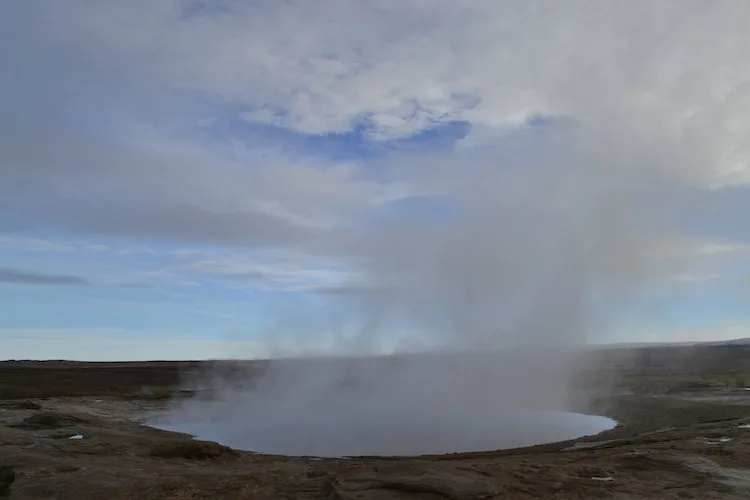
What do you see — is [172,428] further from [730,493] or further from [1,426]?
[730,493]

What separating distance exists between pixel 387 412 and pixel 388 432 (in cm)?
525

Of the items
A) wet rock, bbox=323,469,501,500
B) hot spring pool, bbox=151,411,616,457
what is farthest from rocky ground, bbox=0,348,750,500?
hot spring pool, bbox=151,411,616,457

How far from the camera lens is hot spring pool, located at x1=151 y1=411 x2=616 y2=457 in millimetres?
17891

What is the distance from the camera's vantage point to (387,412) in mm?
25781

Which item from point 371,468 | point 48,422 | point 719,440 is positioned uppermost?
point 48,422

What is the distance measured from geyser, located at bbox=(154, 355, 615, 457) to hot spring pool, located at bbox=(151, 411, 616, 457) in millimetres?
33

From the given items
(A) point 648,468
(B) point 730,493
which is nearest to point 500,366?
(A) point 648,468

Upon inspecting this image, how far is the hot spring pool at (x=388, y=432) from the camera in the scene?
58.7ft

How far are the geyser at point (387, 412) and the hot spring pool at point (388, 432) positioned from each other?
33 millimetres

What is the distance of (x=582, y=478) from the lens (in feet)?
38.7

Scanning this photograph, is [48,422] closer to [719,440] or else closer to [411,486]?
[411,486]

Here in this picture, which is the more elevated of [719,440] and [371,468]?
[371,468]

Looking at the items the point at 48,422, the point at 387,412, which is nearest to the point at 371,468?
the point at 48,422

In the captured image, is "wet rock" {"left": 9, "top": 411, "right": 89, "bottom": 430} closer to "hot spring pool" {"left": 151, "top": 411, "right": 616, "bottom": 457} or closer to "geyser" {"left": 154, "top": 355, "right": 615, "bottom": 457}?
"hot spring pool" {"left": 151, "top": 411, "right": 616, "bottom": 457}
